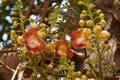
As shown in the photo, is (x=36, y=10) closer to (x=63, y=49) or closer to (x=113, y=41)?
(x=113, y=41)

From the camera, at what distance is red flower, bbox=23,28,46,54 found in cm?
Result: 86

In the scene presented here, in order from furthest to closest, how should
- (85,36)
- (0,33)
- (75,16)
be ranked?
(0,33), (75,16), (85,36)

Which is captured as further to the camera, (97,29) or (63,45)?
(63,45)

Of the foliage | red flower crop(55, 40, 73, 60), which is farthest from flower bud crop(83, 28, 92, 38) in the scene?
red flower crop(55, 40, 73, 60)

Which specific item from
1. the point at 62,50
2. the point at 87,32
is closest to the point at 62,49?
the point at 62,50

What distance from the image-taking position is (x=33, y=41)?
0.89 meters

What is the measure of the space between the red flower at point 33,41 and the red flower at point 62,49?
0.20 ft

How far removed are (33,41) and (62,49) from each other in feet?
0.26

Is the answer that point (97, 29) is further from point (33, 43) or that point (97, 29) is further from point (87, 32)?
point (33, 43)

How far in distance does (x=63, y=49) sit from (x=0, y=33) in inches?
33.2

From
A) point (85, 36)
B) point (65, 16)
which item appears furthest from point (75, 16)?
point (85, 36)

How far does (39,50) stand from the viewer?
2.84 ft

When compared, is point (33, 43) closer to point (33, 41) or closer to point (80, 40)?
point (33, 41)

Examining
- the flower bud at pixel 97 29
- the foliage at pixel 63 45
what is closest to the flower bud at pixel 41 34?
the foliage at pixel 63 45
